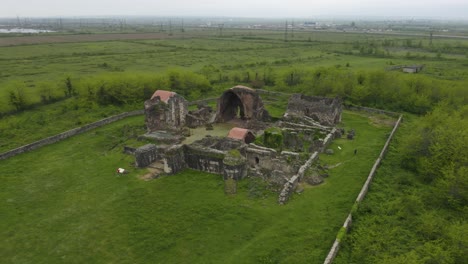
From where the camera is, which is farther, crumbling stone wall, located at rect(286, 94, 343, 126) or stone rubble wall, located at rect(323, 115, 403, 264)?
crumbling stone wall, located at rect(286, 94, 343, 126)

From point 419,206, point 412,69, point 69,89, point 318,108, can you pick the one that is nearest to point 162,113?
point 318,108

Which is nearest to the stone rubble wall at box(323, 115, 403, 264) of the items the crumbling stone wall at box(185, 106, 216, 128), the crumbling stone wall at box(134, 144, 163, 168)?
the crumbling stone wall at box(134, 144, 163, 168)

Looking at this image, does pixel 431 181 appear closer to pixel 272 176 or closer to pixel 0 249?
pixel 272 176

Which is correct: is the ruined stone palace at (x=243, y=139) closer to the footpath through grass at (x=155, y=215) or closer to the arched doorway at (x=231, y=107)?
the arched doorway at (x=231, y=107)

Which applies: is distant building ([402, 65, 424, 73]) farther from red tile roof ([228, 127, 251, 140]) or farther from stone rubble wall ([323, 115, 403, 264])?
red tile roof ([228, 127, 251, 140])

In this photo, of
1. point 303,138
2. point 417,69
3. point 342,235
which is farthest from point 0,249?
point 417,69
